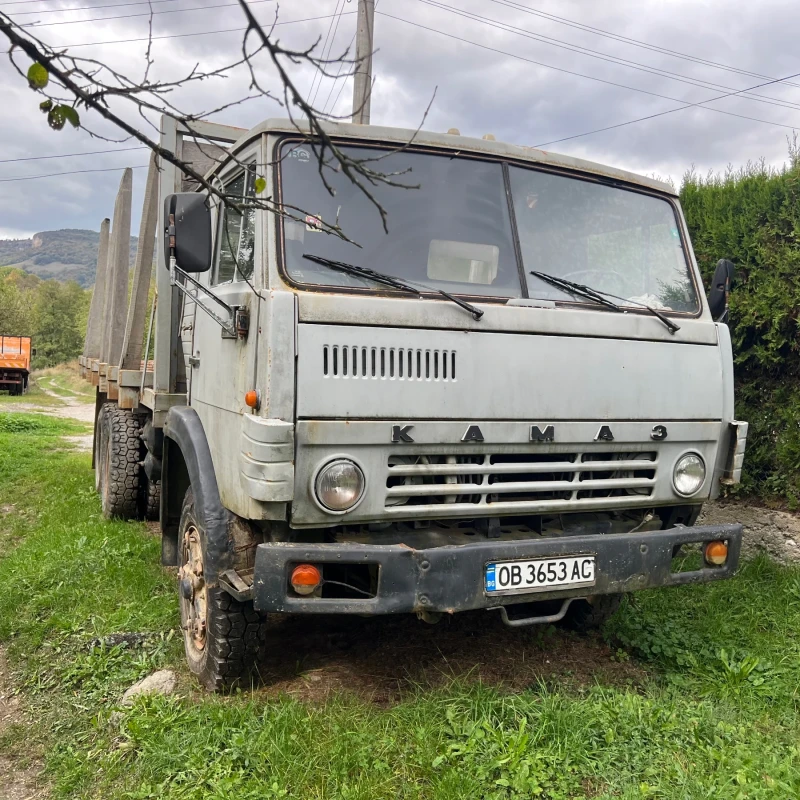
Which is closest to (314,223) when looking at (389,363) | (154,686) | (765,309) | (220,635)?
(389,363)

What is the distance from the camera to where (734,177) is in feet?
18.7

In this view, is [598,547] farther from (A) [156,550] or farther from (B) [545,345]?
(A) [156,550]

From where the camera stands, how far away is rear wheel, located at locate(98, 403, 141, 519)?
6137 mm

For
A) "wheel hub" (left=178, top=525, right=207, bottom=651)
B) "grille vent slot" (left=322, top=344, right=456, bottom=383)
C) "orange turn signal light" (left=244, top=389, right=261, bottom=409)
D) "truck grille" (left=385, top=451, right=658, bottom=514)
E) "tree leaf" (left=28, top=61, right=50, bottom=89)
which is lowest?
"wheel hub" (left=178, top=525, right=207, bottom=651)

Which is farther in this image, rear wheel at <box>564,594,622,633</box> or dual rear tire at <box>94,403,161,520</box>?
dual rear tire at <box>94,403,161,520</box>

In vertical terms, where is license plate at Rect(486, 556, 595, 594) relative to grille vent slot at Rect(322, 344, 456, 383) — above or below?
below

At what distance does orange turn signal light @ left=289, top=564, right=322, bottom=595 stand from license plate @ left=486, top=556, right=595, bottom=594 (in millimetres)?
649

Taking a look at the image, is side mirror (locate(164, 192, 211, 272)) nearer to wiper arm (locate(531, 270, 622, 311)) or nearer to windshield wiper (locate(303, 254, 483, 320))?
windshield wiper (locate(303, 254, 483, 320))

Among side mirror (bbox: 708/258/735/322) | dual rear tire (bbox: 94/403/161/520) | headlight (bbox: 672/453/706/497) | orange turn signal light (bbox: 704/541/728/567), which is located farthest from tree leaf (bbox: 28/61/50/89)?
dual rear tire (bbox: 94/403/161/520)

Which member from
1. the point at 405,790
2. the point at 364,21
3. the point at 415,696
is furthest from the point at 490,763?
the point at 364,21

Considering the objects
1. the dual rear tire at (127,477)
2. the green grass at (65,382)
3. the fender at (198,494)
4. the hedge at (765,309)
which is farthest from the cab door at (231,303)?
the green grass at (65,382)

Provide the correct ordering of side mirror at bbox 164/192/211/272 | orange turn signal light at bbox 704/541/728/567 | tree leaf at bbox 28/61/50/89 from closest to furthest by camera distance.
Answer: tree leaf at bbox 28/61/50/89 < side mirror at bbox 164/192/211/272 < orange turn signal light at bbox 704/541/728/567

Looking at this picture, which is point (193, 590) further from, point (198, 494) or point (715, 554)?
point (715, 554)

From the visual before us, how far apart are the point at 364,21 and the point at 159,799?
971 centimetres
